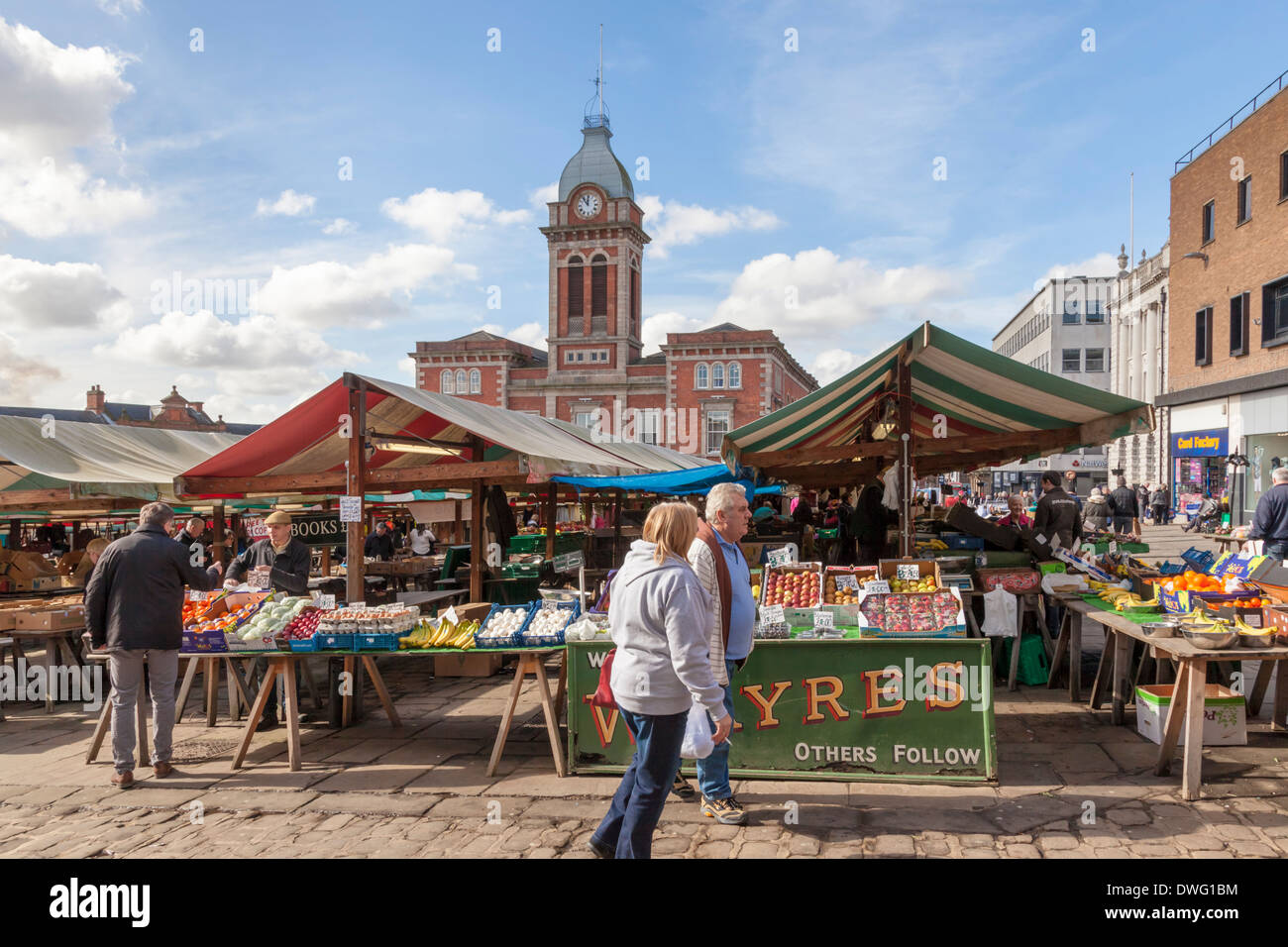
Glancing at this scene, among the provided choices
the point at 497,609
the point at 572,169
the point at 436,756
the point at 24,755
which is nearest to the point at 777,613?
the point at 497,609

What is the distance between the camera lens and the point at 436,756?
6.08m

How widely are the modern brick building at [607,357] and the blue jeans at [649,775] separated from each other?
51.6 metres

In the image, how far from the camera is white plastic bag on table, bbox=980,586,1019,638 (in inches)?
293

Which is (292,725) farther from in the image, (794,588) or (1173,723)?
(1173,723)

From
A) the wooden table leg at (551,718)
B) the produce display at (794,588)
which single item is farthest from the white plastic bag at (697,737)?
the produce display at (794,588)

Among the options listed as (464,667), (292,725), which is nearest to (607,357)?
(464,667)

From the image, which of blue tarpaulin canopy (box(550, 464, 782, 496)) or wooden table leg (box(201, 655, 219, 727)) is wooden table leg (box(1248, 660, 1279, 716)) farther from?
wooden table leg (box(201, 655, 219, 727))

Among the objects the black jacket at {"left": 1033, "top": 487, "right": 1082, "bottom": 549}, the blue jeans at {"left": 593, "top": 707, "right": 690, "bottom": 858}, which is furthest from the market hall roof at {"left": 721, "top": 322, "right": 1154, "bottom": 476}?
the blue jeans at {"left": 593, "top": 707, "right": 690, "bottom": 858}

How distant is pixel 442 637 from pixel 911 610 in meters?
3.25

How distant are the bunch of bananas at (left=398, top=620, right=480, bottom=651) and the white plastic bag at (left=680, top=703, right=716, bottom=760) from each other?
8.86 feet

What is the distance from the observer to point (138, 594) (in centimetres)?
558

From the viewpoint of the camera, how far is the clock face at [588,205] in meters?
58.3

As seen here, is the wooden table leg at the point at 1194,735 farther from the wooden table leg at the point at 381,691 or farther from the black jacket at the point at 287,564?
the black jacket at the point at 287,564

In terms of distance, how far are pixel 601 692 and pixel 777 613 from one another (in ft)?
5.39
